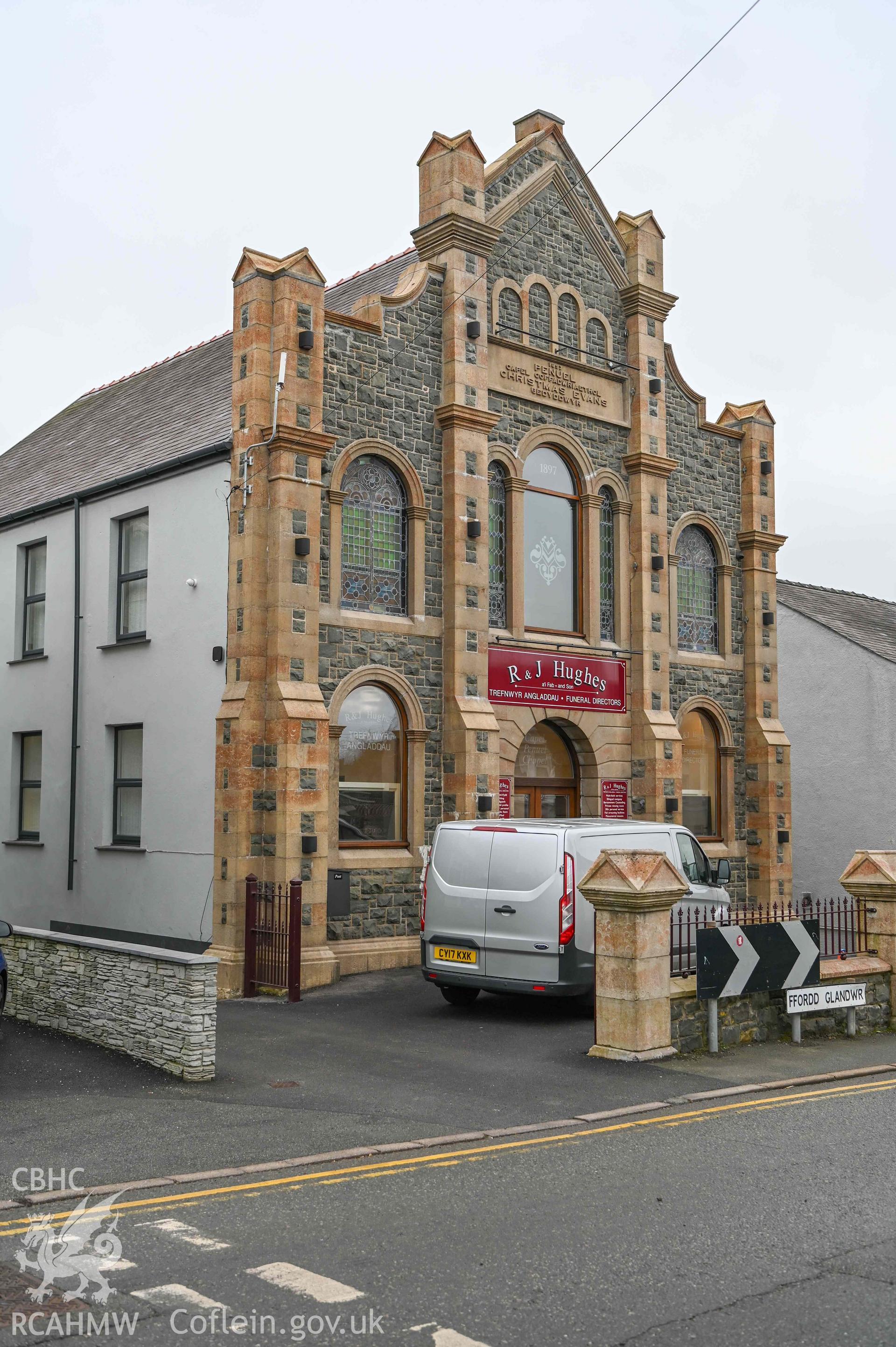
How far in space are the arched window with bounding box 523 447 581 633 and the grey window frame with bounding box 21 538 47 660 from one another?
26.7ft

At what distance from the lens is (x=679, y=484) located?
22.4 metres

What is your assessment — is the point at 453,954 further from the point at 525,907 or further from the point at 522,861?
the point at 522,861

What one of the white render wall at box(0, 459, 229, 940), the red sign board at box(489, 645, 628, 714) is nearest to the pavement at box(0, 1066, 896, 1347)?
the white render wall at box(0, 459, 229, 940)

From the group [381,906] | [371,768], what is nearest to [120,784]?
[371,768]

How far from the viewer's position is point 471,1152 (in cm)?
816

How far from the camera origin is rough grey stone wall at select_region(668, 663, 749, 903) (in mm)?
22078

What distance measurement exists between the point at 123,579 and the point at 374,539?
4330 mm

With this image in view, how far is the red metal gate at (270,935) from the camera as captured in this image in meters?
15.0

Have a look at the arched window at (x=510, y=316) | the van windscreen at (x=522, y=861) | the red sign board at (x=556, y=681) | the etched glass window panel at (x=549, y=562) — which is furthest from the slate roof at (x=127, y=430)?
the van windscreen at (x=522, y=861)

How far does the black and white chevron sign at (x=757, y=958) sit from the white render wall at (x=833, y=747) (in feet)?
43.5

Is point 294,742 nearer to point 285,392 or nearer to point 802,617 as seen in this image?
point 285,392

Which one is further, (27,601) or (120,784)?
(27,601)

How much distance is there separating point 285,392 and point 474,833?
644cm

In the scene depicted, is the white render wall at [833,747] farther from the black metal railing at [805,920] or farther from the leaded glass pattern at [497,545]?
the black metal railing at [805,920]
